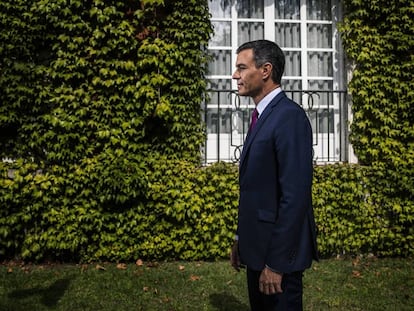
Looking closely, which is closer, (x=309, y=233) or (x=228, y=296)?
(x=309, y=233)

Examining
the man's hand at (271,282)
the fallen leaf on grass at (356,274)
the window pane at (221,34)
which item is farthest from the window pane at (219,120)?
the man's hand at (271,282)

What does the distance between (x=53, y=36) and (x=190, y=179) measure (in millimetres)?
2665

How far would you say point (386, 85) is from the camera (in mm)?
6645

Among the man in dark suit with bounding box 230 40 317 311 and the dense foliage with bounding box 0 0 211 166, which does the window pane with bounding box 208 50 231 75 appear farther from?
the man in dark suit with bounding box 230 40 317 311

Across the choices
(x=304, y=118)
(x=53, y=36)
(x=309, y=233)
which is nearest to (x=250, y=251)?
(x=309, y=233)

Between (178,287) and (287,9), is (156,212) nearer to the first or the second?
(178,287)

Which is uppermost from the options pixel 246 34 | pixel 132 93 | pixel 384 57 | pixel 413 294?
pixel 246 34

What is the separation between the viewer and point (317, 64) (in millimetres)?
7391

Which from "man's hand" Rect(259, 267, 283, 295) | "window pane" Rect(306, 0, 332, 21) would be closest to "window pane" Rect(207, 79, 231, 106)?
"window pane" Rect(306, 0, 332, 21)

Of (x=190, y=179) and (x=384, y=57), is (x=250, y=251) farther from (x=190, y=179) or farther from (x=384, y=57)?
(x=384, y=57)

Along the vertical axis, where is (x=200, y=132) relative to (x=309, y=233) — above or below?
above

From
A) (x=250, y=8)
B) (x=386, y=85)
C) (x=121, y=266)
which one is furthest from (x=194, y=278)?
(x=250, y=8)

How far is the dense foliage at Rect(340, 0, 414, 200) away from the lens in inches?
Result: 260

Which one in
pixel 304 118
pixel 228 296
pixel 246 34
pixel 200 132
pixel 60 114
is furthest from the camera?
pixel 246 34
